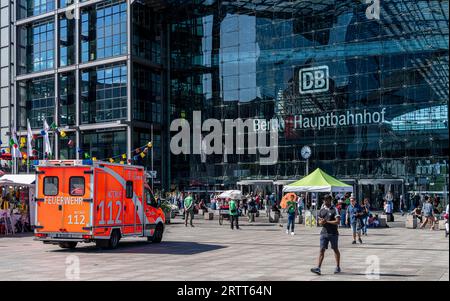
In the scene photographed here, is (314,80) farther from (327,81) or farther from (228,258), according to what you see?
(228,258)

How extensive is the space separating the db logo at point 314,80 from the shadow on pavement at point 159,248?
93.7ft

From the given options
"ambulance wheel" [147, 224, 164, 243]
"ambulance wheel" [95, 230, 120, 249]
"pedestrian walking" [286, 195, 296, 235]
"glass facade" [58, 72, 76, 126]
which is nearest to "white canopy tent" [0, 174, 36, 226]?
"ambulance wheel" [147, 224, 164, 243]

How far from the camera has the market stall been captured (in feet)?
88.0

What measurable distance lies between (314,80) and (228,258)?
33.2m

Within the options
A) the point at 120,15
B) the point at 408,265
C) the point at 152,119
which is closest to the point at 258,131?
the point at 152,119

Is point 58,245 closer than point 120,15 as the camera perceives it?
Yes

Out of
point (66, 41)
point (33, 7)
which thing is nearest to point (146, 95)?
point (66, 41)

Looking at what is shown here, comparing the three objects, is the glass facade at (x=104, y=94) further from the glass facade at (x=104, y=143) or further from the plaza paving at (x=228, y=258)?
the plaza paving at (x=228, y=258)

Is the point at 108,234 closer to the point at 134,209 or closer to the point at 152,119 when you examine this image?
the point at 134,209

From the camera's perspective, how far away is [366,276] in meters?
13.1

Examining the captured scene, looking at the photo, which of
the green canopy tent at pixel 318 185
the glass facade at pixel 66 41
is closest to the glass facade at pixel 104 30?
the glass facade at pixel 66 41

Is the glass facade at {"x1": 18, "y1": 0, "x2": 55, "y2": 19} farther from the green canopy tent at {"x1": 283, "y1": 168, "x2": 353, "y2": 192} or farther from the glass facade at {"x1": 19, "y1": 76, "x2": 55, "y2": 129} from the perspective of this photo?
the green canopy tent at {"x1": 283, "y1": 168, "x2": 353, "y2": 192}

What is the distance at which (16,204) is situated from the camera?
28.4 m
